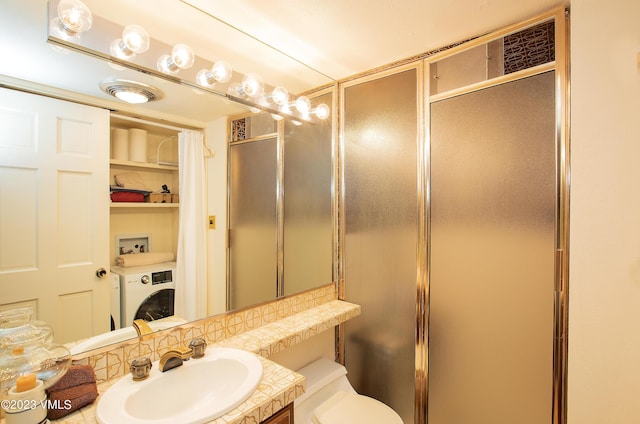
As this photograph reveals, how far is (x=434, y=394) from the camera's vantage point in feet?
5.23

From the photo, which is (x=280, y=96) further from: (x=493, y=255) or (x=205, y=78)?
(x=493, y=255)

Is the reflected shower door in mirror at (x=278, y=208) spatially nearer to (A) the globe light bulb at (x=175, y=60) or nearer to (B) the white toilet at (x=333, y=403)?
(A) the globe light bulb at (x=175, y=60)

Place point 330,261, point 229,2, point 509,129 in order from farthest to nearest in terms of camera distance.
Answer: point 330,261 → point 509,129 → point 229,2

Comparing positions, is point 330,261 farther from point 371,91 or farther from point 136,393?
point 136,393

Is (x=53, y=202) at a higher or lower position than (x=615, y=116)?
lower

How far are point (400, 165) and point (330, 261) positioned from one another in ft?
2.61

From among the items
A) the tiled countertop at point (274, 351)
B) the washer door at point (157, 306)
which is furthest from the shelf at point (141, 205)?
the tiled countertop at point (274, 351)

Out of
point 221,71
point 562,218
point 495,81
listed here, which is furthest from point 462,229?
point 221,71

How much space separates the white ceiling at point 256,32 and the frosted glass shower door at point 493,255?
1.18 feet

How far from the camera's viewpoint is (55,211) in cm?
98

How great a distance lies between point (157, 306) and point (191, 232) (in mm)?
339

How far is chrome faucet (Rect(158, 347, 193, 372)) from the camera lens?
105 centimetres

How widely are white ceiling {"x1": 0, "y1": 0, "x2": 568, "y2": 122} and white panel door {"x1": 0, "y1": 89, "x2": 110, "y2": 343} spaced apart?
0.12m

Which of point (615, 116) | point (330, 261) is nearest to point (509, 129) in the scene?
point (615, 116)
